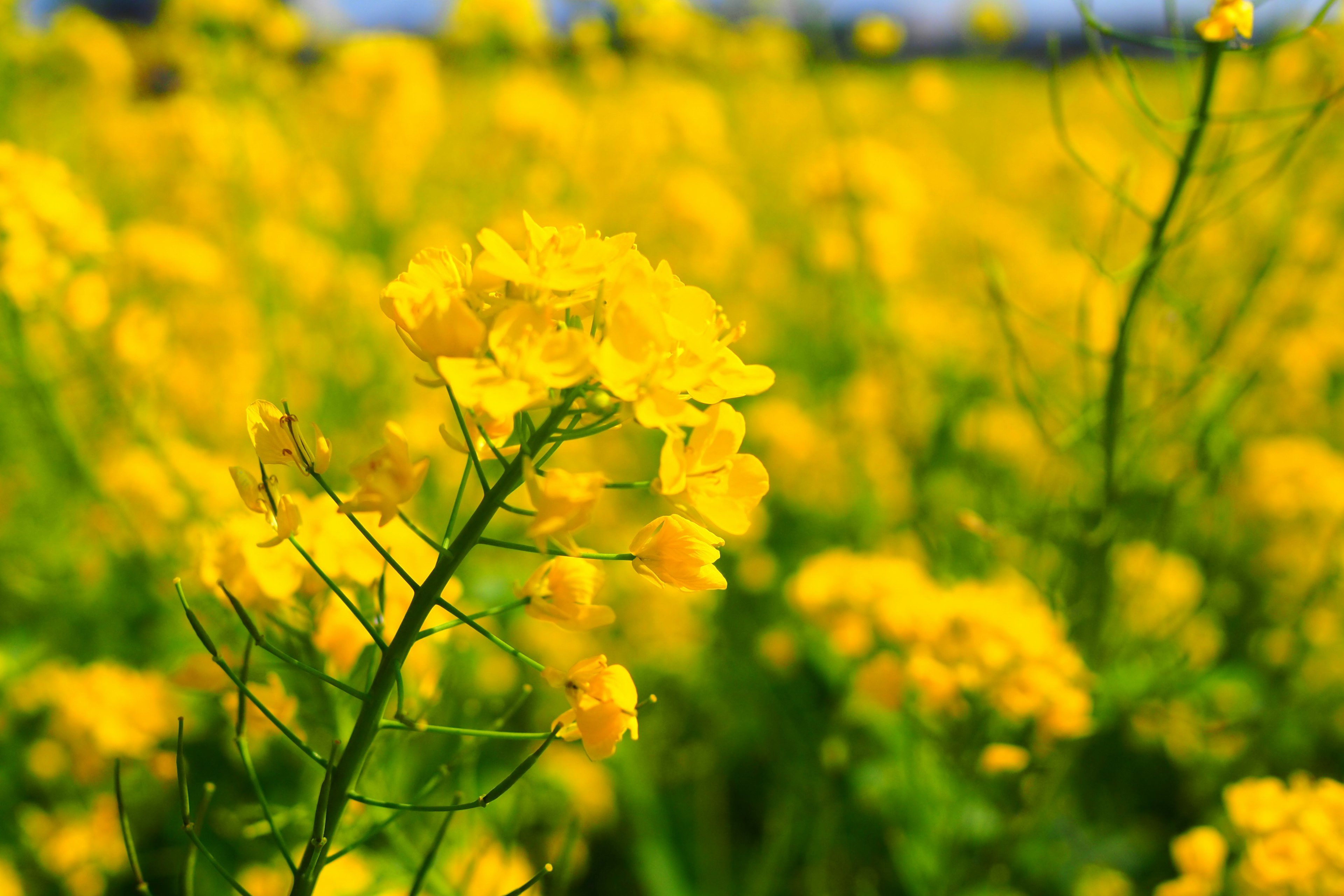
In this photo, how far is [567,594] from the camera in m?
0.68

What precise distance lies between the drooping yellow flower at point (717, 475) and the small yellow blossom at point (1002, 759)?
0.76 m

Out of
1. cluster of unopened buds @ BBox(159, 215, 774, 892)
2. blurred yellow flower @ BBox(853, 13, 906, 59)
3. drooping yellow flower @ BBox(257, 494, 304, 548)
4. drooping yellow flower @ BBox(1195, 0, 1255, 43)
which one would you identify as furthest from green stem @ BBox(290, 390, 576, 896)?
blurred yellow flower @ BBox(853, 13, 906, 59)

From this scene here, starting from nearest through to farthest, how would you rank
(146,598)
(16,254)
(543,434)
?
(543,434) < (16,254) < (146,598)

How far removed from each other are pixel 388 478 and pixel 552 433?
0.37 feet

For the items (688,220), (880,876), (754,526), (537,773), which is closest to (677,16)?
(688,220)

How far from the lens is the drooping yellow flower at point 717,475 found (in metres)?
0.67

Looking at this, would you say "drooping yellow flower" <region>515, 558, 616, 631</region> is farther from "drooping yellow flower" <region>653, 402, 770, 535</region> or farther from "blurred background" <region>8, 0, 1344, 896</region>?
"blurred background" <region>8, 0, 1344, 896</region>

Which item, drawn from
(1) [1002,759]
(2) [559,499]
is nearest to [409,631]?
(2) [559,499]

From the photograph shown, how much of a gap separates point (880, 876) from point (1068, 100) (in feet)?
19.9

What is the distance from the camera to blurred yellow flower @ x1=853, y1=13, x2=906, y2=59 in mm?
2135

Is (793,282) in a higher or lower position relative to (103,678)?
higher

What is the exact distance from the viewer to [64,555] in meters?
2.15

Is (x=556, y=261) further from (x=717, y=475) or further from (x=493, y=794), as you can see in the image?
(x=493, y=794)

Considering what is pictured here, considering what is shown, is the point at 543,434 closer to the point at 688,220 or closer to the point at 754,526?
the point at 754,526
